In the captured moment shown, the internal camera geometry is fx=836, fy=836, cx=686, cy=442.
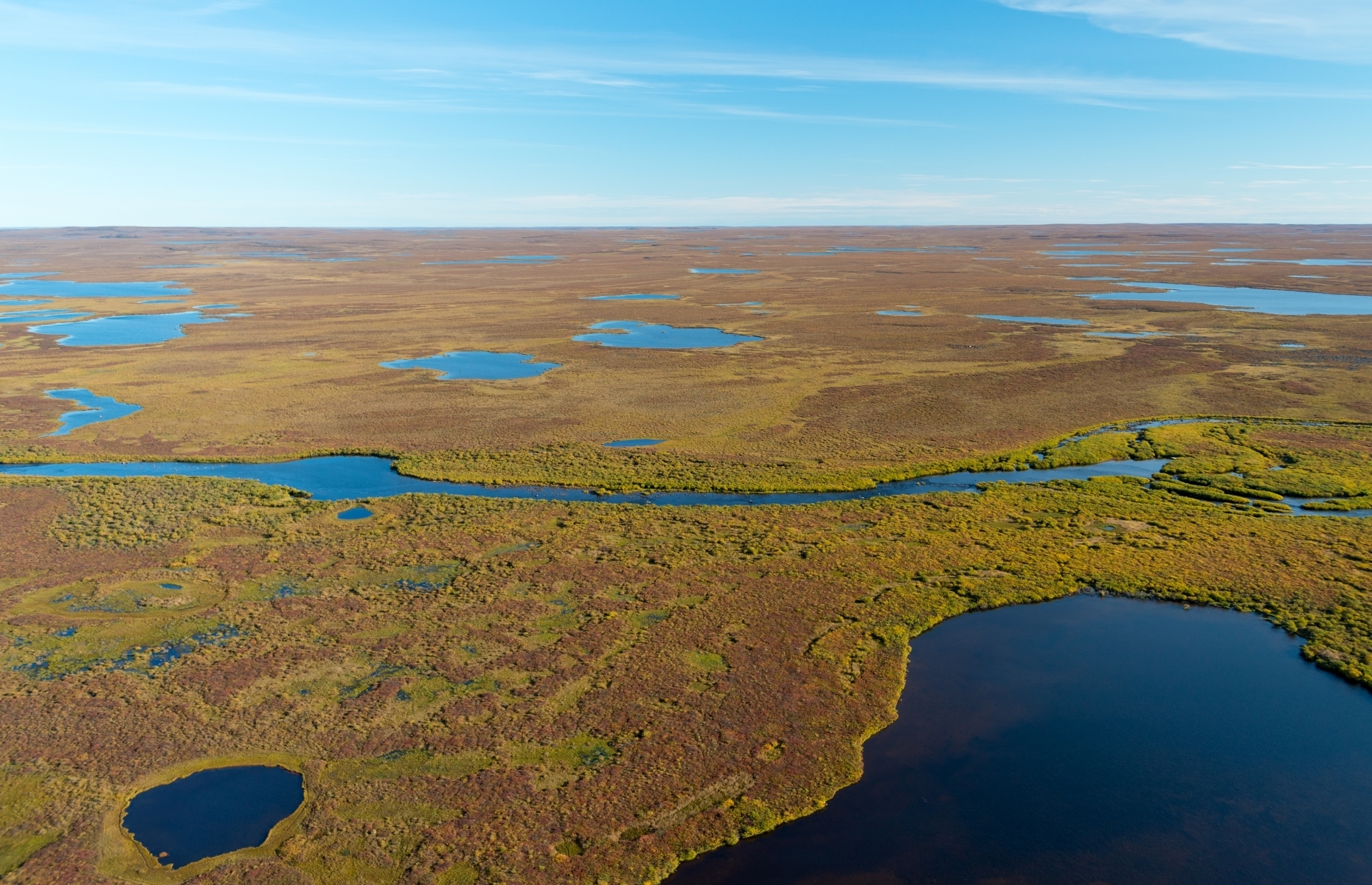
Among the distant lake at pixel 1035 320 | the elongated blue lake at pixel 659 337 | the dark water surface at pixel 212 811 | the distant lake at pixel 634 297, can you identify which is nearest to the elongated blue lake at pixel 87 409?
the dark water surface at pixel 212 811

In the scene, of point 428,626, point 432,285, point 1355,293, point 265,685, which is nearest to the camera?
point 265,685

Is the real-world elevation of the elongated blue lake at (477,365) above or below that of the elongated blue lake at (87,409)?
above

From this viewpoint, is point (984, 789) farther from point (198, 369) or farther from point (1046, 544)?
point (198, 369)

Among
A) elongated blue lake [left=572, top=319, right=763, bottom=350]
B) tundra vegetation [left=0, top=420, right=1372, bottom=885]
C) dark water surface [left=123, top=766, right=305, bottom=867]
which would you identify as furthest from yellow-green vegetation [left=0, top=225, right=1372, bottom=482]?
dark water surface [left=123, top=766, right=305, bottom=867]

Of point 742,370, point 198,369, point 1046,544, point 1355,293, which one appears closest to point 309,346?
point 198,369

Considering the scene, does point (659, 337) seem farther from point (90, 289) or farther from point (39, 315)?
point (90, 289)

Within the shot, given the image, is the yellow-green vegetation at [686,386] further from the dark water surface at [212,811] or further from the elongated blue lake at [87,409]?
the dark water surface at [212,811]
